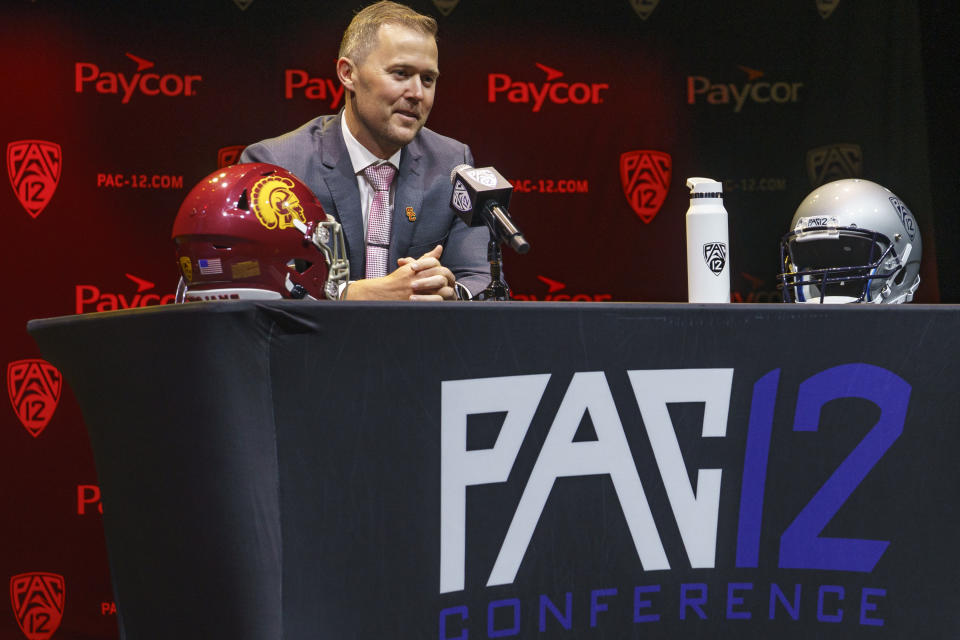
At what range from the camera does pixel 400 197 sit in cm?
236

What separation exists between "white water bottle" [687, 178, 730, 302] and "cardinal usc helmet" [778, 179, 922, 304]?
0.58 m

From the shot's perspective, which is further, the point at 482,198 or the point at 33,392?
the point at 33,392

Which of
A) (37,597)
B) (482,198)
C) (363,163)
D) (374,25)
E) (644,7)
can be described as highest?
(644,7)

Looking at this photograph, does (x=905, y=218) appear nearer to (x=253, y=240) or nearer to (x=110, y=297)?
(x=253, y=240)

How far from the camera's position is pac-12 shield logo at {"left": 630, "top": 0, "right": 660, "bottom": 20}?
3770 millimetres

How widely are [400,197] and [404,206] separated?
0.09 feet

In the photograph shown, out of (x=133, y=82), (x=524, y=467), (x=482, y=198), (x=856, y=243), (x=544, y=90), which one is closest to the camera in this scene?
(x=524, y=467)

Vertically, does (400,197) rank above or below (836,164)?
below

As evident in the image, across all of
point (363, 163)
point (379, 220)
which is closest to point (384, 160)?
point (363, 163)

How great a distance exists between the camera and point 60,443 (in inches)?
134

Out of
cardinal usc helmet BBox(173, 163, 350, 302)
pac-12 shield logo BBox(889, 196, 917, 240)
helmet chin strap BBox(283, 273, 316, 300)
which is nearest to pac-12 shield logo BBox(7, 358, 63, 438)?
cardinal usc helmet BBox(173, 163, 350, 302)

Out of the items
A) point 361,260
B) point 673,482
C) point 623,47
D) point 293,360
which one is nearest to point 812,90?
point 623,47

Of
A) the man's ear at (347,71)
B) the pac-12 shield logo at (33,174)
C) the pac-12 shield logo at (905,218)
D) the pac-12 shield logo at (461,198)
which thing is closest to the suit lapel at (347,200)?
the man's ear at (347,71)

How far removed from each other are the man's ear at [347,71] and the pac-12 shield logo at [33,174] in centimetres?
156
